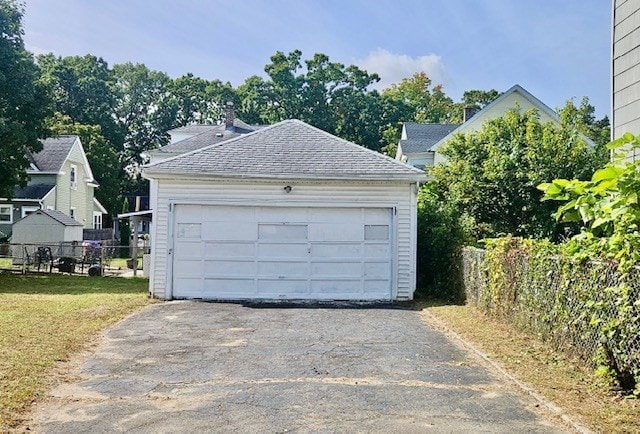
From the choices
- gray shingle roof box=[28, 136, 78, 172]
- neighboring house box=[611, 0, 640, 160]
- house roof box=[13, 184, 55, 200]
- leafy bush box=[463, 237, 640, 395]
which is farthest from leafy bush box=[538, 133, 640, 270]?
gray shingle roof box=[28, 136, 78, 172]

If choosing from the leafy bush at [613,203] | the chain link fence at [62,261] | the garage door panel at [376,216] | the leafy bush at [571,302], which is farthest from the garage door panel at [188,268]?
the leafy bush at [613,203]

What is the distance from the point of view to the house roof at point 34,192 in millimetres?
32750

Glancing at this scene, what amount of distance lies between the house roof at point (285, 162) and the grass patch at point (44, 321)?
3.30 m

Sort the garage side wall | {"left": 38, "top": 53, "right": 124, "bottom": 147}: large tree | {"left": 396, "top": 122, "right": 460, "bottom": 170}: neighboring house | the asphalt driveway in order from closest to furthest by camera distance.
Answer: the asphalt driveway < the garage side wall < {"left": 396, "top": 122, "right": 460, "bottom": 170}: neighboring house < {"left": 38, "top": 53, "right": 124, "bottom": 147}: large tree

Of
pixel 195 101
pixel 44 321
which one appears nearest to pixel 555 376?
pixel 44 321

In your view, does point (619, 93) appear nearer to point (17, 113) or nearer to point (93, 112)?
point (17, 113)

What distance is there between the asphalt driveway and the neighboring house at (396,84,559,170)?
17731 millimetres

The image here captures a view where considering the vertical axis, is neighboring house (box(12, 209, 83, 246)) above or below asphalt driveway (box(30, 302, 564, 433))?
above

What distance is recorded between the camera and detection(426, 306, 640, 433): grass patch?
510 cm

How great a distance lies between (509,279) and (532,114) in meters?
10.3

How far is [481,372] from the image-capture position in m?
6.95

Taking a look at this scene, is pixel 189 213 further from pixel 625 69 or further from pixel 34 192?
pixel 34 192

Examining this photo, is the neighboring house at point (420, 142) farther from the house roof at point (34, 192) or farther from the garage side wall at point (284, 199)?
the house roof at point (34, 192)

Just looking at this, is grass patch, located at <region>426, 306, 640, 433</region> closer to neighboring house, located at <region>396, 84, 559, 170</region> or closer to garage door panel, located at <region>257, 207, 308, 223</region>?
garage door panel, located at <region>257, 207, 308, 223</region>
